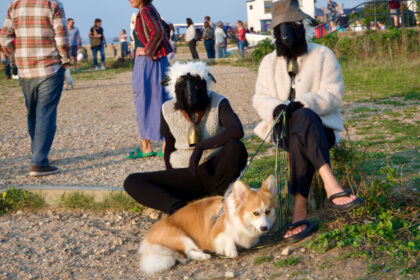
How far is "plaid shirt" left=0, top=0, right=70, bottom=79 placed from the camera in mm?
6012

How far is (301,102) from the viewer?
3.97 m

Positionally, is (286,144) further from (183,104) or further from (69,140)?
(69,140)

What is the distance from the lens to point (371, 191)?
12.5 feet

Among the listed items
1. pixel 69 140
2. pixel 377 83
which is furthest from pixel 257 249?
pixel 377 83

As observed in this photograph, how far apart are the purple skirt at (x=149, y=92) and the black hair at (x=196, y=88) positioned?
227cm

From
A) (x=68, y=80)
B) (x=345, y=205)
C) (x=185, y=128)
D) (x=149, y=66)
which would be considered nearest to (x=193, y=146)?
(x=185, y=128)

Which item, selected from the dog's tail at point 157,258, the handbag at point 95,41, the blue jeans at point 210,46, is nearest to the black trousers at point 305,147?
the dog's tail at point 157,258

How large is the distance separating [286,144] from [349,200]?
75 centimetres

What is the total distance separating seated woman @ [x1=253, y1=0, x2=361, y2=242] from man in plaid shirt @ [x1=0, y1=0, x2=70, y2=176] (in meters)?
2.82

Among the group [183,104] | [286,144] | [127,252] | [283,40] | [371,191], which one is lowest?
[127,252]

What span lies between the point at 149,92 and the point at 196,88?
2.51 m

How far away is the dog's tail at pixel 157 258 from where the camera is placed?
3.60 metres

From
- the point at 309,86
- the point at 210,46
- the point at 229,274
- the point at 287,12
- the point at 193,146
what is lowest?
the point at 229,274

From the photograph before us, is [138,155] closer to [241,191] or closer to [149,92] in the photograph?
[149,92]
